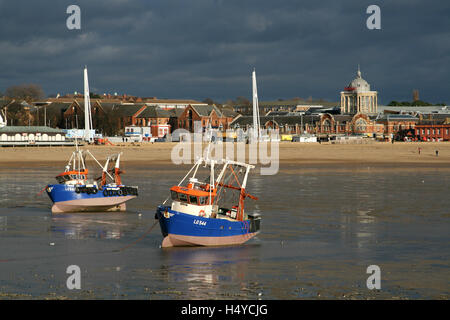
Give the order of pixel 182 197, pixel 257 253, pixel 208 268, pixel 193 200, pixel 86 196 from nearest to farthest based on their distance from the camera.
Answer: pixel 208 268
pixel 257 253
pixel 193 200
pixel 182 197
pixel 86 196

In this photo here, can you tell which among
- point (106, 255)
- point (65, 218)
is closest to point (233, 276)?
point (106, 255)

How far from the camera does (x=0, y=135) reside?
16038 centimetres

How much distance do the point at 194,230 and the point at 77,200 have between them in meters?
14.6

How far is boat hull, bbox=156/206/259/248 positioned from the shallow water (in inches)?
19.6

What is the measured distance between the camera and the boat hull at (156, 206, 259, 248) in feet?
106

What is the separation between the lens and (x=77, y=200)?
45.3m

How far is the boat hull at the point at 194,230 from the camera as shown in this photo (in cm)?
3244

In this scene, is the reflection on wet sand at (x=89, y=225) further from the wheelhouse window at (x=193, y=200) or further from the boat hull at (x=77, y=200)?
the wheelhouse window at (x=193, y=200)

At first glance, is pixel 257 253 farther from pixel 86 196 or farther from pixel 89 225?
pixel 86 196

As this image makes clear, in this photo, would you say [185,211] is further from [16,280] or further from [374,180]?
[374,180]

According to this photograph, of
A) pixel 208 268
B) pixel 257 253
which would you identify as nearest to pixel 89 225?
pixel 257 253

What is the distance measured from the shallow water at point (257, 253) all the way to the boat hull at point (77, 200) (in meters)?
0.88

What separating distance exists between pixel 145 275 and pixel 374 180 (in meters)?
43.7
